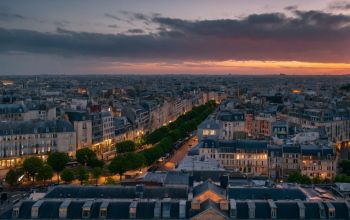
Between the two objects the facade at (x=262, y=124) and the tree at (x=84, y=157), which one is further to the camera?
the facade at (x=262, y=124)

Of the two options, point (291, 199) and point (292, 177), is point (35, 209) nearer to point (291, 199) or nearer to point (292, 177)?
point (291, 199)

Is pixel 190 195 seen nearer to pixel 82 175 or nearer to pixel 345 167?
pixel 82 175

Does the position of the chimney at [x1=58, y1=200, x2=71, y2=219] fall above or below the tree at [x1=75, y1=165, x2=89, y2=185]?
above

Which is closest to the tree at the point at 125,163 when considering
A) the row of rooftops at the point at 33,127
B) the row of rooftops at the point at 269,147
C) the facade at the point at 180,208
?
the row of rooftops at the point at 269,147

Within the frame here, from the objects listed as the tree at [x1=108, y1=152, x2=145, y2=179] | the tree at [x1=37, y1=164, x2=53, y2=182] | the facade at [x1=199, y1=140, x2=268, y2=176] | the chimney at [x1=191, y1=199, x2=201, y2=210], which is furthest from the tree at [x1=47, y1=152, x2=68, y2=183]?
the chimney at [x1=191, y1=199, x2=201, y2=210]

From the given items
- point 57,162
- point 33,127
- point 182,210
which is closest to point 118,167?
point 57,162

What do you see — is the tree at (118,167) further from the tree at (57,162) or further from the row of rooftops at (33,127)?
the row of rooftops at (33,127)

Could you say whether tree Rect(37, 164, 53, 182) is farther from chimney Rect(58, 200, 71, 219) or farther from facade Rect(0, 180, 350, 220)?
chimney Rect(58, 200, 71, 219)
